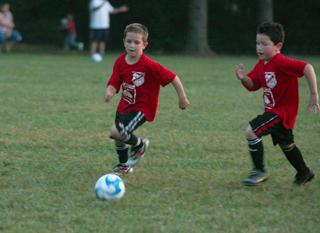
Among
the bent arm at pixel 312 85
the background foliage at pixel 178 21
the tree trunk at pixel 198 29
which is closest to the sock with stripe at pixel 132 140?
the bent arm at pixel 312 85

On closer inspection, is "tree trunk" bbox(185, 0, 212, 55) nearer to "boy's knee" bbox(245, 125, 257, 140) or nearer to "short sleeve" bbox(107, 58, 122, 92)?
"short sleeve" bbox(107, 58, 122, 92)

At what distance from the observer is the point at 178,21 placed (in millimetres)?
27906

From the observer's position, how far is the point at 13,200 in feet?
17.5

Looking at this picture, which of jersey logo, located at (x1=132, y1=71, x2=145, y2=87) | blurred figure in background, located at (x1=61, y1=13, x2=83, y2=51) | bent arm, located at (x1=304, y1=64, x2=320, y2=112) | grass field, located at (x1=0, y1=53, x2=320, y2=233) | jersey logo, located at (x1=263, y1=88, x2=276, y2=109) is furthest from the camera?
blurred figure in background, located at (x1=61, y1=13, x2=83, y2=51)

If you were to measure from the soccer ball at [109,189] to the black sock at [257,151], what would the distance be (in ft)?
4.03

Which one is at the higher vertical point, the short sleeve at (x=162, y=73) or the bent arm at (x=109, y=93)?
the short sleeve at (x=162, y=73)

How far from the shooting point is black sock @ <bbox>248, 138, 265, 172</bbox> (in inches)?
235

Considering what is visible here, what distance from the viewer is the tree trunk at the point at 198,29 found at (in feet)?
83.4

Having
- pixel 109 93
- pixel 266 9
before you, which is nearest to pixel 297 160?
pixel 109 93

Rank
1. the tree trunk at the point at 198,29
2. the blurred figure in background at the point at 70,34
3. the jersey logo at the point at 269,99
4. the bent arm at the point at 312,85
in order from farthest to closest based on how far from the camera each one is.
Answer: the blurred figure in background at the point at 70,34 → the tree trunk at the point at 198,29 → the jersey logo at the point at 269,99 → the bent arm at the point at 312,85

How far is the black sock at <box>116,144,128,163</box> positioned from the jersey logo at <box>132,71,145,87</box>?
56cm

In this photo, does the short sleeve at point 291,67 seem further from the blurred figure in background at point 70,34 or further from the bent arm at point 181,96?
the blurred figure in background at point 70,34

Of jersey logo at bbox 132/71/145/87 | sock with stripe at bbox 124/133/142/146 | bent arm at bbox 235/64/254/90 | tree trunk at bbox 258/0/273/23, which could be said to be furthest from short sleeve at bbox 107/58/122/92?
tree trunk at bbox 258/0/273/23

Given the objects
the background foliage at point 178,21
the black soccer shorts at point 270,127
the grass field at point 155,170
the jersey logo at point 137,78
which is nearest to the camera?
the grass field at point 155,170
